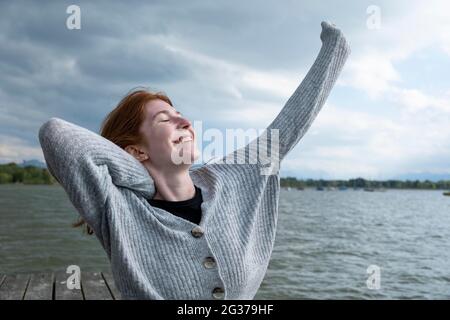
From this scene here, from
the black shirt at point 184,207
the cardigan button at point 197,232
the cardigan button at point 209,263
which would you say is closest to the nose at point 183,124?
the black shirt at point 184,207

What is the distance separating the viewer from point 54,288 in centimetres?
523

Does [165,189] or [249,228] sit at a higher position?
[165,189]

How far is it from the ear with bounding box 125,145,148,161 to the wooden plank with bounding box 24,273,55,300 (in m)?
3.34

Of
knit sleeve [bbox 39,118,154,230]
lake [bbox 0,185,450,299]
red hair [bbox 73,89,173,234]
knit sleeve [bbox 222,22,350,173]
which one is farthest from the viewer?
lake [bbox 0,185,450,299]

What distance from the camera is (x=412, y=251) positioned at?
22.3 m

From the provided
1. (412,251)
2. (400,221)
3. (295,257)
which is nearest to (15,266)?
(295,257)


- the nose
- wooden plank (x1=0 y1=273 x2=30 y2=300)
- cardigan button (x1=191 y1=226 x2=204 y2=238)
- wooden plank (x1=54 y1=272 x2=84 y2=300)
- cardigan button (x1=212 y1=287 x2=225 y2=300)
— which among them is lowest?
wooden plank (x1=54 y1=272 x2=84 y2=300)

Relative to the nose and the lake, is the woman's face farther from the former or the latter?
the lake

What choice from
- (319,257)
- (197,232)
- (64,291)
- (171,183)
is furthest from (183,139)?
(319,257)

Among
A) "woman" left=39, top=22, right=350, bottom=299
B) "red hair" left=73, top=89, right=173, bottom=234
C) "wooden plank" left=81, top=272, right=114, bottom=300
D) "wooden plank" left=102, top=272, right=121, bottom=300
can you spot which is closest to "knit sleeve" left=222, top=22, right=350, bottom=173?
"woman" left=39, top=22, right=350, bottom=299

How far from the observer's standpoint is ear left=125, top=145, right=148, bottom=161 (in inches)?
81.0

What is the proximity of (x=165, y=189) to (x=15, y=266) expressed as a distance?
36.7 ft

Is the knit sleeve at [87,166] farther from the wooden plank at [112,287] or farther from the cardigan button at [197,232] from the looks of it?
the wooden plank at [112,287]
